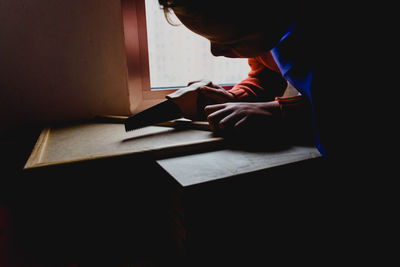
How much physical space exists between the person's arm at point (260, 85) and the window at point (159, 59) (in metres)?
0.32

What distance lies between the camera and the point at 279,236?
537 mm

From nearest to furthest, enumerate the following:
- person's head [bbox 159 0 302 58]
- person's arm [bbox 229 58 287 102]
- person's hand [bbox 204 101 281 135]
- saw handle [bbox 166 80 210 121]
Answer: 1. person's head [bbox 159 0 302 58]
2. person's hand [bbox 204 101 281 135]
3. saw handle [bbox 166 80 210 121]
4. person's arm [bbox 229 58 287 102]

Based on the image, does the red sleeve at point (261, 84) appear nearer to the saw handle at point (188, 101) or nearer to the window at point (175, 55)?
the saw handle at point (188, 101)

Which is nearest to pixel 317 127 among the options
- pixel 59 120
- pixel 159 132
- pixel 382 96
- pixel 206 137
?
pixel 382 96

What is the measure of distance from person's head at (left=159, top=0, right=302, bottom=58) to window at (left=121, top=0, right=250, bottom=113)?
1.55 ft

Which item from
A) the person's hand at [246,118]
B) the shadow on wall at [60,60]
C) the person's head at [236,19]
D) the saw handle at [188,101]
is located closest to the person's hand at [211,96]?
the saw handle at [188,101]

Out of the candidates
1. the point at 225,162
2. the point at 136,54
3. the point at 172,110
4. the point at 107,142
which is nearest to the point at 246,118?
the point at 225,162

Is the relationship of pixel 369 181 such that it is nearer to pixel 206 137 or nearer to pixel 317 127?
pixel 317 127

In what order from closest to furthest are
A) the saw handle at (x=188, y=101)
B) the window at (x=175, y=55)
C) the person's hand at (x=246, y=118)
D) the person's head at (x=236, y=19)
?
the person's head at (x=236, y=19), the person's hand at (x=246, y=118), the saw handle at (x=188, y=101), the window at (x=175, y=55)

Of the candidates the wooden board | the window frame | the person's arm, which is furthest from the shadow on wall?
the person's arm

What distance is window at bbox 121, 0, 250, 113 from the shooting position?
2.79ft

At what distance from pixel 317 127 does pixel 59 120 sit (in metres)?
0.81

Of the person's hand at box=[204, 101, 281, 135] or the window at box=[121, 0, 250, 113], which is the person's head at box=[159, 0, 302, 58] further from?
the window at box=[121, 0, 250, 113]

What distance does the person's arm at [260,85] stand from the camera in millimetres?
774
